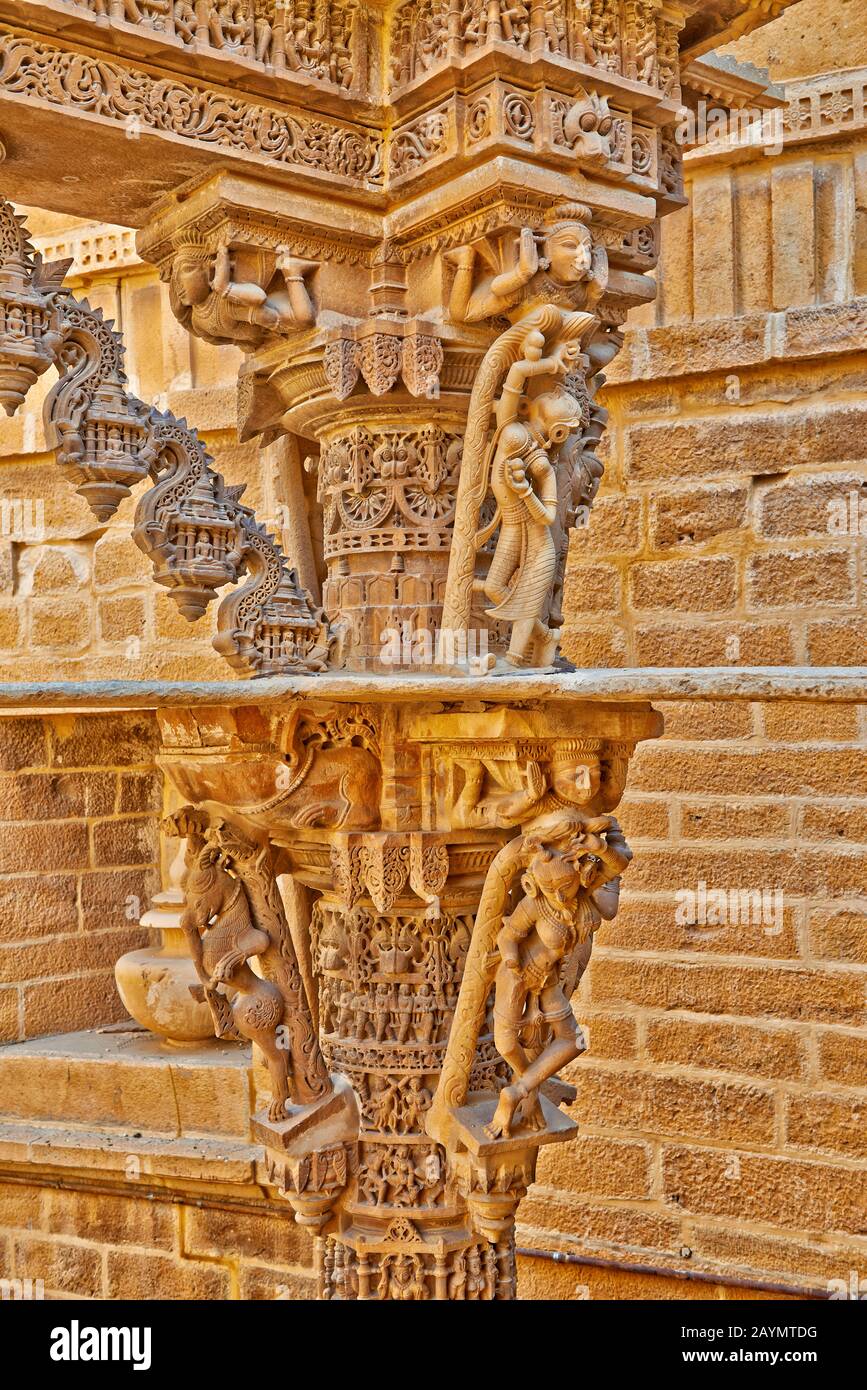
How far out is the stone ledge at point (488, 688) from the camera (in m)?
1.86

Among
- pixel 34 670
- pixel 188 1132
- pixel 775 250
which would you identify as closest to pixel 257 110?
pixel 775 250

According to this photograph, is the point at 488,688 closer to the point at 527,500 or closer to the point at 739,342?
the point at 527,500

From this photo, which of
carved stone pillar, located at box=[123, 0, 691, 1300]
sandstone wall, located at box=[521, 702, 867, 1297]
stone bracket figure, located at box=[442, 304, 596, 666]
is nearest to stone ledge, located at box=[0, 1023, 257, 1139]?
sandstone wall, located at box=[521, 702, 867, 1297]

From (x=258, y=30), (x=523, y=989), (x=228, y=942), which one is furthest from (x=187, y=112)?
(x=523, y=989)

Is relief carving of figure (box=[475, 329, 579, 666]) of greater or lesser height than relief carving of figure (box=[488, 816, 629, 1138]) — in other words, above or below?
above

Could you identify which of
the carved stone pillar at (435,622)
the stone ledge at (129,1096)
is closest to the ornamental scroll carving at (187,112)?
the carved stone pillar at (435,622)

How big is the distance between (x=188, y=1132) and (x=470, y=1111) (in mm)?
1957

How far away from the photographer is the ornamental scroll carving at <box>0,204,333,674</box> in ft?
7.11

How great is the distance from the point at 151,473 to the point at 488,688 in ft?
2.46

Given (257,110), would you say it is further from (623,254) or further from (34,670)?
(34,670)

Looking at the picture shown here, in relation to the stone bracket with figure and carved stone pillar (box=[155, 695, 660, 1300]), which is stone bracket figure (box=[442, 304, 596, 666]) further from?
the stone bracket with figure

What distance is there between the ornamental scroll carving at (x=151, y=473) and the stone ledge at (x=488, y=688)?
0.18 meters

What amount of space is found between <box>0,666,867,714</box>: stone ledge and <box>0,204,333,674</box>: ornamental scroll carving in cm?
18

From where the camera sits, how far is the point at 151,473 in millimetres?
2357
